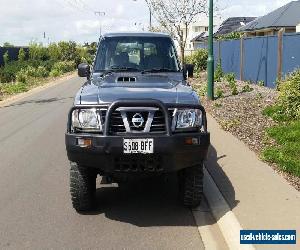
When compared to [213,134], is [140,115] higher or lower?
higher

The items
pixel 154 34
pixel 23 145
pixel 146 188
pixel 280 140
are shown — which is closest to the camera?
pixel 146 188

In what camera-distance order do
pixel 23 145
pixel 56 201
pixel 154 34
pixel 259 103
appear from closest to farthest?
pixel 56 201 → pixel 154 34 → pixel 23 145 → pixel 259 103

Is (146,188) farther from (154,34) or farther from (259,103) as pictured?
(259,103)

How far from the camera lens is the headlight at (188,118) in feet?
16.5

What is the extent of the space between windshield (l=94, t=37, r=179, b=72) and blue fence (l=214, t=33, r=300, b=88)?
24.7 ft

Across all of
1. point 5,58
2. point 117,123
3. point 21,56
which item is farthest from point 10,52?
point 117,123

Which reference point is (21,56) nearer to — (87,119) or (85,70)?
(85,70)

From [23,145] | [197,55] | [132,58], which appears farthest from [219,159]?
[197,55]

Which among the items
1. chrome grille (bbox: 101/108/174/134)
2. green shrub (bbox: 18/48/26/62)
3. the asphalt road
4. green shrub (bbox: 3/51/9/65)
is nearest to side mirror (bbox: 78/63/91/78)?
the asphalt road

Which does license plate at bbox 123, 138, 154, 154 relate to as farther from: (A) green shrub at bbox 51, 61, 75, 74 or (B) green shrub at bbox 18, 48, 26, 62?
(B) green shrub at bbox 18, 48, 26, 62

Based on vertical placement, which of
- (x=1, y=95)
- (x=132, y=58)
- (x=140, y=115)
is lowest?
(x=1, y=95)

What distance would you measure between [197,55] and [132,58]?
24.6 m

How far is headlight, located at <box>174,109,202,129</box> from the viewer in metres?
5.02

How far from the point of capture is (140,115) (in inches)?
195
